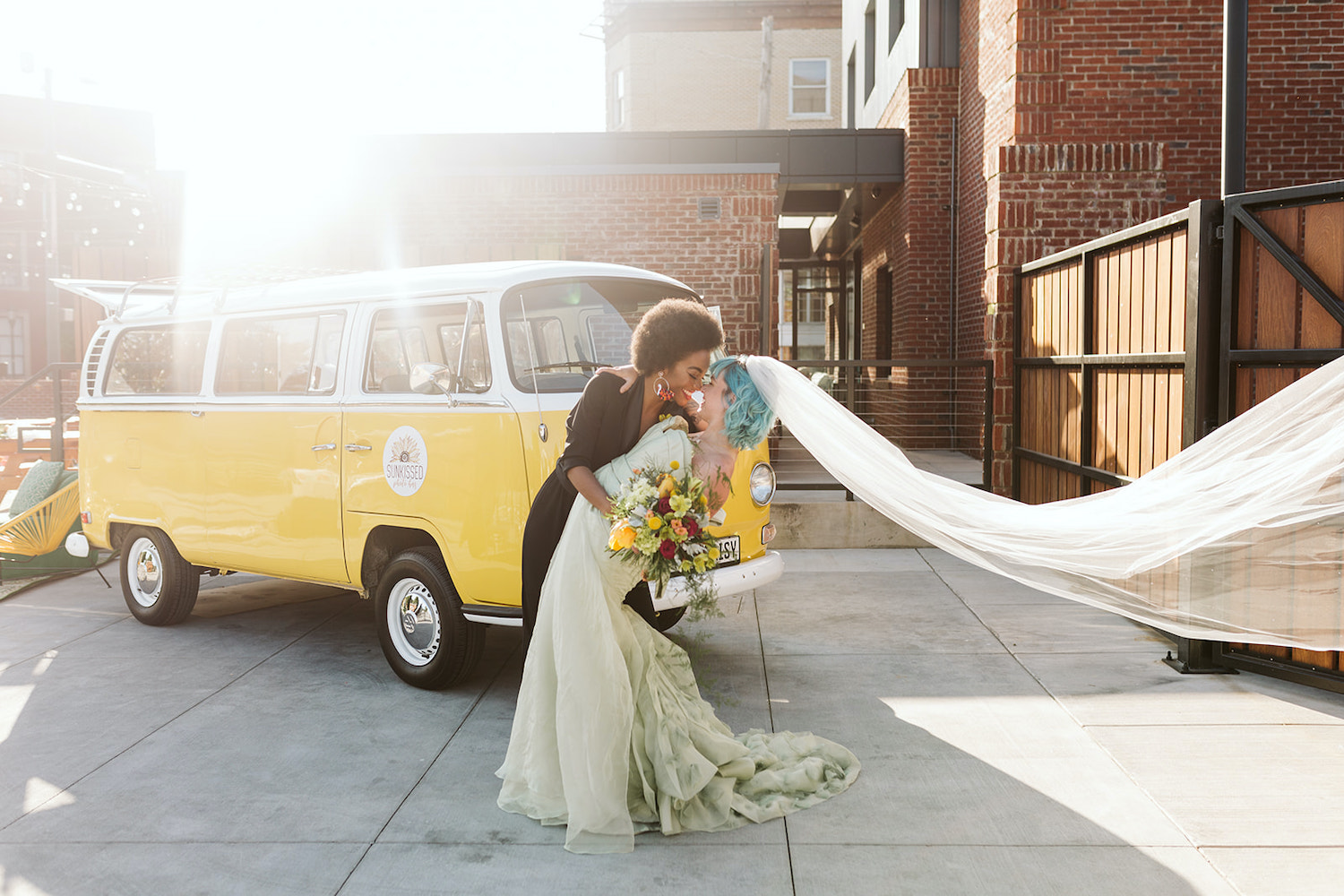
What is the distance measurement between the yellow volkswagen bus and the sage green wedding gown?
0.95 metres

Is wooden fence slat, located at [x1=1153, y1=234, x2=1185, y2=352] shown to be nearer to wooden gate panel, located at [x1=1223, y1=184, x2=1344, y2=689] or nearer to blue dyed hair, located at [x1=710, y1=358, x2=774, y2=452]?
wooden gate panel, located at [x1=1223, y1=184, x2=1344, y2=689]

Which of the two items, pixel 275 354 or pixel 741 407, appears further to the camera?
pixel 275 354

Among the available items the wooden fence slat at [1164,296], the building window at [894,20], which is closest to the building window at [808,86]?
the building window at [894,20]

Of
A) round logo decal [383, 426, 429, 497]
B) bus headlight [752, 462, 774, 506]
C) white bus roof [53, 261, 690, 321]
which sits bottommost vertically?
bus headlight [752, 462, 774, 506]

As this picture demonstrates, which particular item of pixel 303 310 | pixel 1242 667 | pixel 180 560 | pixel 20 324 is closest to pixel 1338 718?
pixel 1242 667

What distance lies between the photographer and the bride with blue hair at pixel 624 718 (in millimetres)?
3895

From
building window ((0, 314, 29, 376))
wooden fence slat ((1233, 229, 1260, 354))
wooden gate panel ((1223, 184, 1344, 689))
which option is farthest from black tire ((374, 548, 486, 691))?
building window ((0, 314, 29, 376))

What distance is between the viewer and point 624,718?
400 cm

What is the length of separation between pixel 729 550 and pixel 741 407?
1616mm

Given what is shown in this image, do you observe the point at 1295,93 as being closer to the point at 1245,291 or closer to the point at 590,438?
the point at 1245,291

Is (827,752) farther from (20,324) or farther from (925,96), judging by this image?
(20,324)

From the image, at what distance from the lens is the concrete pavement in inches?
141

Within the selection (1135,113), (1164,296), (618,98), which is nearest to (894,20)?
(1135,113)

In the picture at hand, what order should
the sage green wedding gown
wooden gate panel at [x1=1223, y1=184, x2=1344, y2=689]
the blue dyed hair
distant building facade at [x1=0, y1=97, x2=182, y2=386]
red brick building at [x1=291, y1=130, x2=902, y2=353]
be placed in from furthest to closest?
distant building facade at [x1=0, y1=97, x2=182, y2=386], red brick building at [x1=291, y1=130, x2=902, y2=353], wooden gate panel at [x1=1223, y1=184, x2=1344, y2=689], the blue dyed hair, the sage green wedding gown
